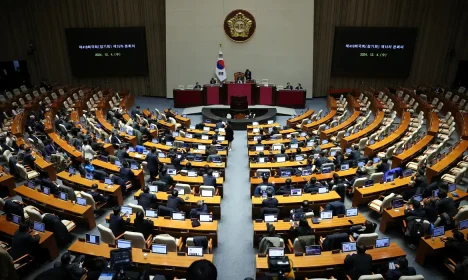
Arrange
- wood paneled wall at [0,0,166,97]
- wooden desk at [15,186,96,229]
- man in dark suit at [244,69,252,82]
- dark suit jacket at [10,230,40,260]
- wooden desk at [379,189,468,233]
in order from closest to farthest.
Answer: dark suit jacket at [10,230,40,260]
wooden desk at [379,189,468,233]
wooden desk at [15,186,96,229]
wood paneled wall at [0,0,166,97]
man in dark suit at [244,69,252,82]

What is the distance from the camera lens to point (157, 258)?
6.86 metres

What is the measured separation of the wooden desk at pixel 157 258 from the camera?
669cm

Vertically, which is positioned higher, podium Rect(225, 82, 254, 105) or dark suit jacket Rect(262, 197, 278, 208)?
podium Rect(225, 82, 254, 105)

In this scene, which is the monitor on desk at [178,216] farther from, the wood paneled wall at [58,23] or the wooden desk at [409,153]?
the wood paneled wall at [58,23]

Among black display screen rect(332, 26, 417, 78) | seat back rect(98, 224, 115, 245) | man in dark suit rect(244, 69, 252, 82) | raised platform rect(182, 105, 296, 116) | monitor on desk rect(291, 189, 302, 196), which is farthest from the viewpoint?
man in dark suit rect(244, 69, 252, 82)

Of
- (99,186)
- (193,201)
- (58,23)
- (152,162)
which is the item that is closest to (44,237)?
(99,186)

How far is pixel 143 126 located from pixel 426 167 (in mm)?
11231

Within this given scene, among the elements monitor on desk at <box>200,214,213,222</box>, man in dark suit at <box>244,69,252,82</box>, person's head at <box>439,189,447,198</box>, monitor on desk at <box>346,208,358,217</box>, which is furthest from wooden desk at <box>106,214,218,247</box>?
man in dark suit at <box>244,69,252,82</box>

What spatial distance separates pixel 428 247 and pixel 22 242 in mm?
8492

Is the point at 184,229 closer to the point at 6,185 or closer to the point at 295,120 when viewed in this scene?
the point at 6,185

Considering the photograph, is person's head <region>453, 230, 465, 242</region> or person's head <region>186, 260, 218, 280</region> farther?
person's head <region>453, 230, 465, 242</region>

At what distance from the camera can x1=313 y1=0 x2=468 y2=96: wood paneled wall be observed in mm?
20641

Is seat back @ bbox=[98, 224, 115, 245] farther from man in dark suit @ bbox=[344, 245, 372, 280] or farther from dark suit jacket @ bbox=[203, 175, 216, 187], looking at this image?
man in dark suit @ bbox=[344, 245, 372, 280]

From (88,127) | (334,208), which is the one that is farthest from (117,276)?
(88,127)
